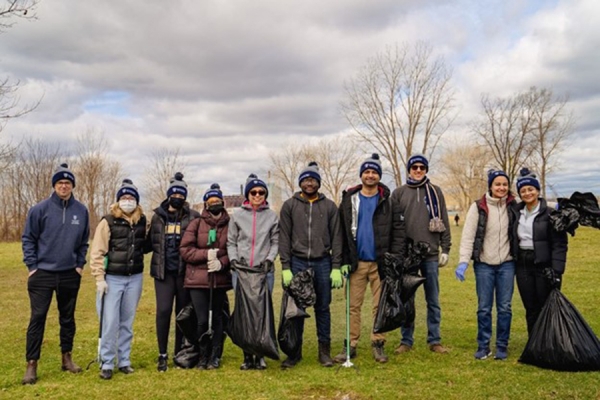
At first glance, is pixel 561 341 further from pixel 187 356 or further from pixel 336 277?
pixel 187 356

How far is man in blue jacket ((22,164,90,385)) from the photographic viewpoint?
16.3 feet

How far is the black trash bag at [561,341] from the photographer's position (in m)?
4.70

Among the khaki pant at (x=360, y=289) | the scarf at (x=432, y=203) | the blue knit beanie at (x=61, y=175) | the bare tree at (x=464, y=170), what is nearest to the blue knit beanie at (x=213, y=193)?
the blue knit beanie at (x=61, y=175)

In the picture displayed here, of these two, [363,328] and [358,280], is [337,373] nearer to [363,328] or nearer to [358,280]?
[358,280]

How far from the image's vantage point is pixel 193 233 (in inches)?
206

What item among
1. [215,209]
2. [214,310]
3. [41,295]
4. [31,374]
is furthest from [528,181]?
[31,374]

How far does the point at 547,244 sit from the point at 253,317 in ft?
10.2

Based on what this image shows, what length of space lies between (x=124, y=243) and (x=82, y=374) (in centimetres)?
145

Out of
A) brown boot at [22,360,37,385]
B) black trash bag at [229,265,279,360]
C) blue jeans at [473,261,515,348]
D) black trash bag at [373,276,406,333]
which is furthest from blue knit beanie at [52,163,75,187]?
blue jeans at [473,261,515,348]

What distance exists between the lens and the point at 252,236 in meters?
5.25

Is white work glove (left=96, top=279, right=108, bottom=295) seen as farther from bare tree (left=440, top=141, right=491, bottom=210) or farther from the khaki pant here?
bare tree (left=440, top=141, right=491, bottom=210)

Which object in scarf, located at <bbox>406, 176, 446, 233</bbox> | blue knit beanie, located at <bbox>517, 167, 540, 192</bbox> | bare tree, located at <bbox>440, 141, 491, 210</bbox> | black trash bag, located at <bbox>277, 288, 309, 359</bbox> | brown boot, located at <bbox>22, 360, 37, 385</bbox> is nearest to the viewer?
brown boot, located at <bbox>22, 360, 37, 385</bbox>

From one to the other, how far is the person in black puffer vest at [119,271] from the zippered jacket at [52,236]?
0.81 feet

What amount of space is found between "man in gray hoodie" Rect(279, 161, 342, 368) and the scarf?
108 centimetres
